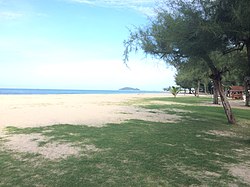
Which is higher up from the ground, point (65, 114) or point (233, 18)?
point (233, 18)

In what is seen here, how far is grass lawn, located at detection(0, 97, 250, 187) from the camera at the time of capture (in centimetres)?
501

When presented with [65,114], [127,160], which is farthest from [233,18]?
[65,114]

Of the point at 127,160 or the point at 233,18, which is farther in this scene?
the point at 233,18

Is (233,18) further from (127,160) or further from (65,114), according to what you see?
(65,114)

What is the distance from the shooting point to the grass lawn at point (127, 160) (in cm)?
501

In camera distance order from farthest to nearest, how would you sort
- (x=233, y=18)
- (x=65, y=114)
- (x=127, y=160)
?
(x=65, y=114)
(x=233, y=18)
(x=127, y=160)

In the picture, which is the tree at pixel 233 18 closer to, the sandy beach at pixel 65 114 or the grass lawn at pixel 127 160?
the grass lawn at pixel 127 160

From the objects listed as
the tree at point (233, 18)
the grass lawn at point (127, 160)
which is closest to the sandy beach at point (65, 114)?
the grass lawn at point (127, 160)

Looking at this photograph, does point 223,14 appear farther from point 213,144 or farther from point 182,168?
point 182,168

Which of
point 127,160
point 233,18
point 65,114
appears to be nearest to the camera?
point 127,160

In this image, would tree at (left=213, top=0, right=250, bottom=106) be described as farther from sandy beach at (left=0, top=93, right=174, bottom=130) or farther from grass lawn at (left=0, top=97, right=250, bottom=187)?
sandy beach at (left=0, top=93, right=174, bottom=130)

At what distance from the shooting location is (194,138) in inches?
370

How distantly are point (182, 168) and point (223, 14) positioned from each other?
4527 mm

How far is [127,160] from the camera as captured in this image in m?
6.32
